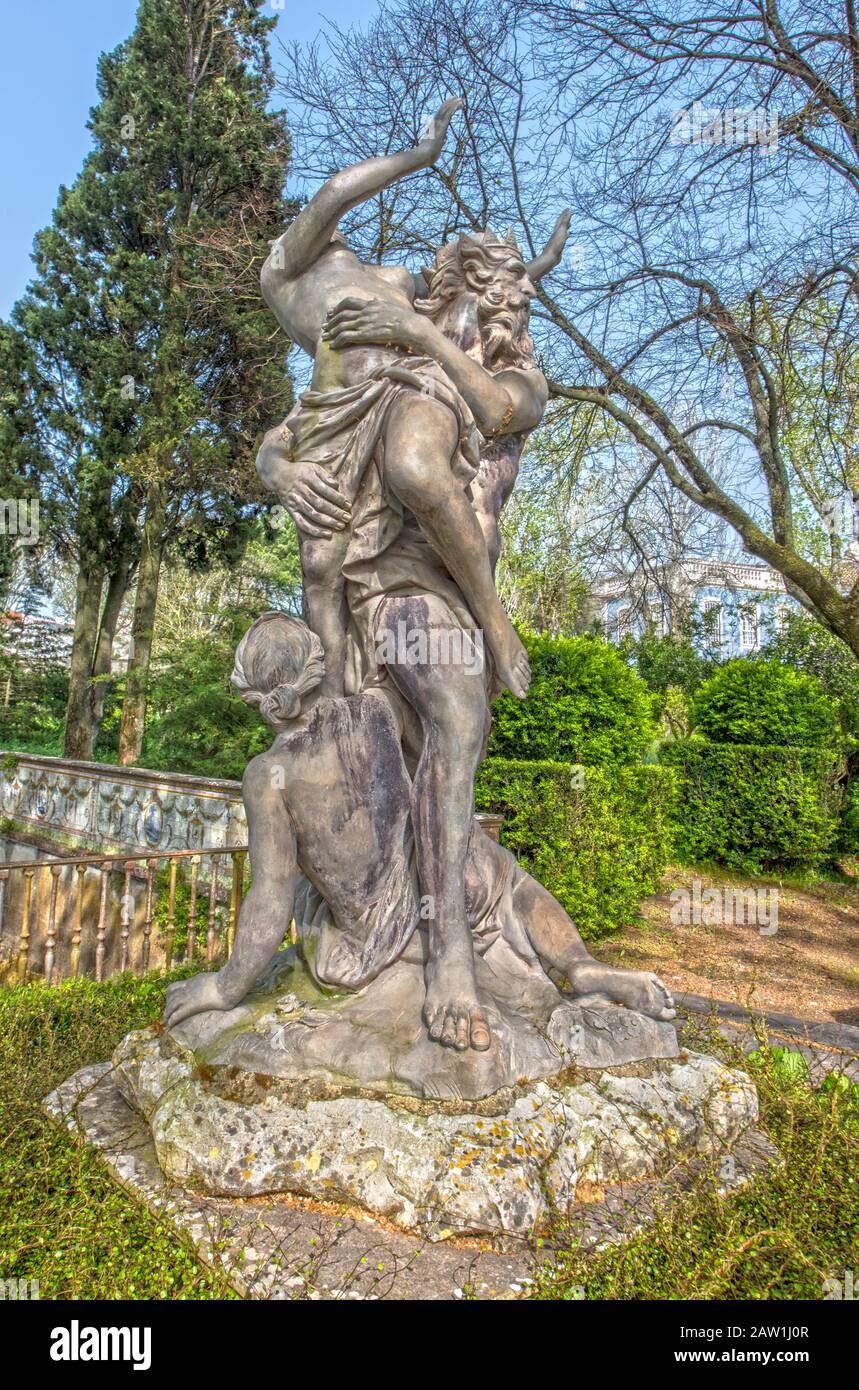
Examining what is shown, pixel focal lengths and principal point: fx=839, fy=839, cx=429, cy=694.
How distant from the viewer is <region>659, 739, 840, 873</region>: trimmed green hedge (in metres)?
10.6

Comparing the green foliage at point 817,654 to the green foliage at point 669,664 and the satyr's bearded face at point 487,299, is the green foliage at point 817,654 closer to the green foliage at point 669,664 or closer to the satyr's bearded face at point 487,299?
the green foliage at point 669,664

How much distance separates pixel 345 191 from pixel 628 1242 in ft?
9.48

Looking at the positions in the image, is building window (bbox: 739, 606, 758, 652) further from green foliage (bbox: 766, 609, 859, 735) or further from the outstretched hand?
the outstretched hand

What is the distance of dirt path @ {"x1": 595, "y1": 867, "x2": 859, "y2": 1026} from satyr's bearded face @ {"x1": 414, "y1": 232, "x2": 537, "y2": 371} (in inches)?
168

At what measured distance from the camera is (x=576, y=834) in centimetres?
773

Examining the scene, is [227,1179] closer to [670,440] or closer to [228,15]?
[670,440]

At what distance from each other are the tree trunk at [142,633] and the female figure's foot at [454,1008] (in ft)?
44.0

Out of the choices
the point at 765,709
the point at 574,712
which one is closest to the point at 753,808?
the point at 765,709

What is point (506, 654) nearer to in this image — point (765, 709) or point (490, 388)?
point (490, 388)

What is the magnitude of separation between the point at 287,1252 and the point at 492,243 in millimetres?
2833

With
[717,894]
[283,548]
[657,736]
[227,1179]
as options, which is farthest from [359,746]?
[283,548]

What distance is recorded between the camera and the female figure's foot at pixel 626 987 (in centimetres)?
237

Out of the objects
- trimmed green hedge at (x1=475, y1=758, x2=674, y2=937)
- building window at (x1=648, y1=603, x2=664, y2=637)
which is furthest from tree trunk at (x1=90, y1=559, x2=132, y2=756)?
trimmed green hedge at (x1=475, y1=758, x2=674, y2=937)

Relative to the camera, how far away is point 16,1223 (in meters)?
1.88
